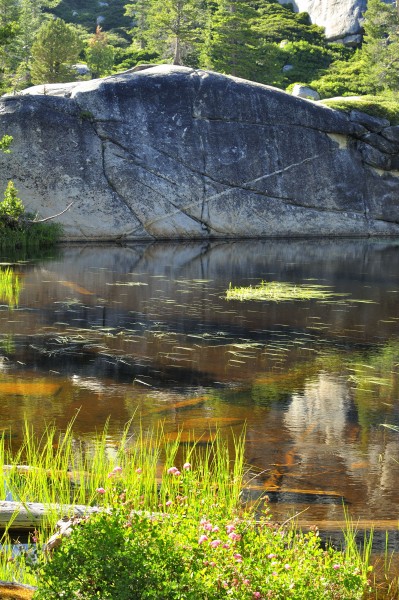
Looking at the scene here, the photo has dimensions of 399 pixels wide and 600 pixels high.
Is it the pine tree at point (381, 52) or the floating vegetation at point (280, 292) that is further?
the pine tree at point (381, 52)

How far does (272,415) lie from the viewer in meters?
9.41

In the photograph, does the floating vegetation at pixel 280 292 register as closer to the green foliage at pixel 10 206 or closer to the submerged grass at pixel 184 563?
the green foliage at pixel 10 206

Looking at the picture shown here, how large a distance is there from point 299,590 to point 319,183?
3396 cm

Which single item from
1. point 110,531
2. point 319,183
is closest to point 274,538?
point 110,531

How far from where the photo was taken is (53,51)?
49219 mm

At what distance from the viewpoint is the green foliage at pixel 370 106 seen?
3844 centimetres

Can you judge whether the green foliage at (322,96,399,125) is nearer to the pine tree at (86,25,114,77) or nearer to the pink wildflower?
the pine tree at (86,25,114,77)

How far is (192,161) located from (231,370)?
23.8 meters

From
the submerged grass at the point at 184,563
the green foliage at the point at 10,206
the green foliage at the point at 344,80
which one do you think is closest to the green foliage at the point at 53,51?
the green foliage at the point at 344,80

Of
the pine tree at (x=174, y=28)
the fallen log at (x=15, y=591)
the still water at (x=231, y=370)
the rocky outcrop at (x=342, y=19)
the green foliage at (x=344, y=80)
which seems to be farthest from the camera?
the rocky outcrop at (x=342, y=19)

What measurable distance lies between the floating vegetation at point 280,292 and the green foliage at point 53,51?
33467 millimetres

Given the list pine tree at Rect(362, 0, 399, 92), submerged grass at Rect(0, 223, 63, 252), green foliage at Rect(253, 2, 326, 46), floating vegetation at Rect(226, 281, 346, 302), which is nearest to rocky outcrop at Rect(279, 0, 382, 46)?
green foliage at Rect(253, 2, 326, 46)

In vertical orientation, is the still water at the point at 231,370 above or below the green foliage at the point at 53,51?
below

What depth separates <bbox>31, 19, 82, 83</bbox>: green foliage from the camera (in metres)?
48.7
